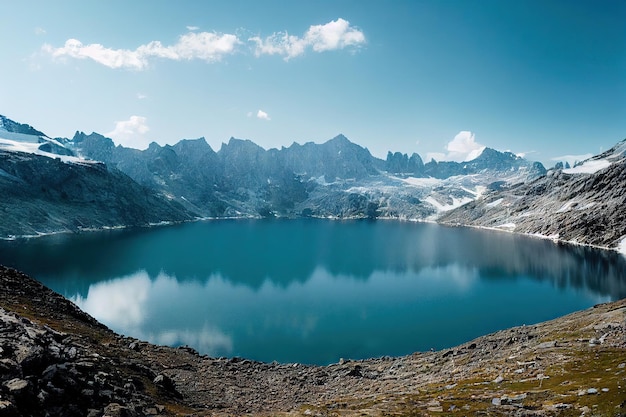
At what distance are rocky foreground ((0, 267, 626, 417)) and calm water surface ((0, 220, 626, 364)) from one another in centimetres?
2224

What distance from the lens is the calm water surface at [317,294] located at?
7825 centimetres

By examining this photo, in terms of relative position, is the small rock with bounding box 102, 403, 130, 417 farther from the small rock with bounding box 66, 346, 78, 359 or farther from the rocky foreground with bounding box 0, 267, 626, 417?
the small rock with bounding box 66, 346, 78, 359

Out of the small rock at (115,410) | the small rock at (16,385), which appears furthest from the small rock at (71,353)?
the small rock at (16,385)

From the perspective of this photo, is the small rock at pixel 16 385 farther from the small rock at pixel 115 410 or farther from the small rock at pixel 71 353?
the small rock at pixel 71 353

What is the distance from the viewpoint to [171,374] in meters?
42.1

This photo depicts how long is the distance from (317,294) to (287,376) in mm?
69498

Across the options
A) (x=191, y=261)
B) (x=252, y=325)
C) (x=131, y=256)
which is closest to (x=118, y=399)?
(x=252, y=325)

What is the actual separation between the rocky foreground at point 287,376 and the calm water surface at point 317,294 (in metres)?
22.2

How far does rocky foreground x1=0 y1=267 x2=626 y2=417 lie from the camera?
72.0ft

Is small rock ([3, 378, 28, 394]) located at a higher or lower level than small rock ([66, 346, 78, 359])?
higher

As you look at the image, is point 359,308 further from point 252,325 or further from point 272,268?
point 272,268

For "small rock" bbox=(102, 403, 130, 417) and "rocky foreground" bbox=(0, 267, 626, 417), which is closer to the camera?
"small rock" bbox=(102, 403, 130, 417)

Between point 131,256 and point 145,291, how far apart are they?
7696cm

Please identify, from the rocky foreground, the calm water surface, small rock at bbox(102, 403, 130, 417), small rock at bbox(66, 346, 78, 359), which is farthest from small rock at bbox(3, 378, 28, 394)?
the calm water surface
